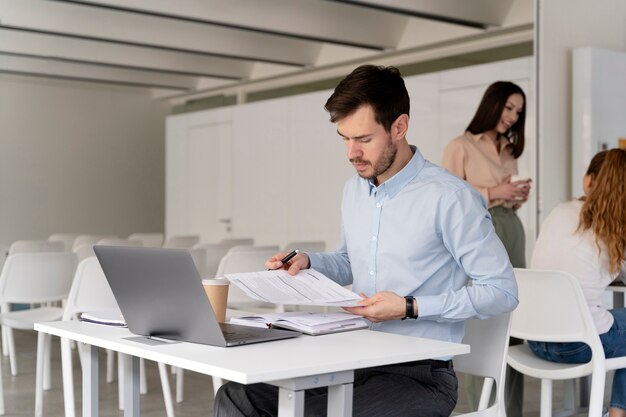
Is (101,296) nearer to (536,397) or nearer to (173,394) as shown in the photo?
(173,394)

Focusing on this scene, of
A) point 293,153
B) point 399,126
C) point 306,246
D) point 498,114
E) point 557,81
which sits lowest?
point 306,246

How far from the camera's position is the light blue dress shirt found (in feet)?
6.70

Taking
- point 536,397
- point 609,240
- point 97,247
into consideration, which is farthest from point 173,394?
point 97,247

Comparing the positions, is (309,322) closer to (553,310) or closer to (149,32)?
(553,310)

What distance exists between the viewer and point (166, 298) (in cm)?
185

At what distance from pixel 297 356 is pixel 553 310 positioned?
4.78 feet

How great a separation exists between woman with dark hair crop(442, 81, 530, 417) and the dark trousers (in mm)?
1706

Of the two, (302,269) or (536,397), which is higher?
(302,269)

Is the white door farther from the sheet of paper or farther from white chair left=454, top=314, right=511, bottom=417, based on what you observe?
the sheet of paper

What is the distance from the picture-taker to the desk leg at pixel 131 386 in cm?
210

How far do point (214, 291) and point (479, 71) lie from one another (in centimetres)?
567

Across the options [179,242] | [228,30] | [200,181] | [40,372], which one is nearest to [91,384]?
[40,372]

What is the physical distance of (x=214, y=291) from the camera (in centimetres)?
205

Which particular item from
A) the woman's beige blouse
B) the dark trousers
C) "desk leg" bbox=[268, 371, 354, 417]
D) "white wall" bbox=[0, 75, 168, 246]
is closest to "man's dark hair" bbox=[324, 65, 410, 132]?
the dark trousers
